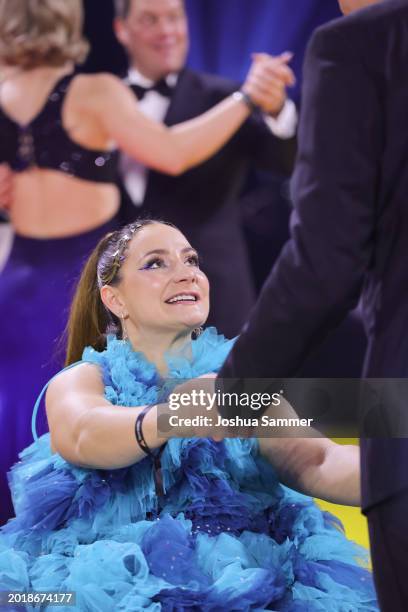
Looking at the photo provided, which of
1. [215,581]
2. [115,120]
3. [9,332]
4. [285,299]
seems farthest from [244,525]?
[115,120]

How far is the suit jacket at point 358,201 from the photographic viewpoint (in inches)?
46.9

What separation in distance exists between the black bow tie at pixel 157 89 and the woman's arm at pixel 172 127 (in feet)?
0.06

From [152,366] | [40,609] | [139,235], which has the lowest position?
[40,609]

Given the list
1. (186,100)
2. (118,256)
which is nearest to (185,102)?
(186,100)

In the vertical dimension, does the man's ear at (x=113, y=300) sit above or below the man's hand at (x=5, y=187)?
below

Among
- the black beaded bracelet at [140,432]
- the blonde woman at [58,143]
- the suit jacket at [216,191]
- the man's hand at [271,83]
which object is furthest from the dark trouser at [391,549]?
the man's hand at [271,83]

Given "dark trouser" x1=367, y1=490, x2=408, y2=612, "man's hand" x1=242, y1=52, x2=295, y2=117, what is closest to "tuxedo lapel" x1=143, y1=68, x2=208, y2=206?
"man's hand" x1=242, y1=52, x2=295, y2=117

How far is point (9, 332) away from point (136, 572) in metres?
1.17

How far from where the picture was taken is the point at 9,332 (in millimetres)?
2568

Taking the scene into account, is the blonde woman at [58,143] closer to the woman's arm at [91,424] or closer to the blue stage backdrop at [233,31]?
the blue stage backdrop at [233,31]

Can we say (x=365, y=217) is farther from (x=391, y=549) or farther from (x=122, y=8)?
(x=122, y=8)

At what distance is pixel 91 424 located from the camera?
65.4 inches

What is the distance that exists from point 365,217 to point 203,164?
1.41 m

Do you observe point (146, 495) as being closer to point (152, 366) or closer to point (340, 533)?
point (152, 366)
